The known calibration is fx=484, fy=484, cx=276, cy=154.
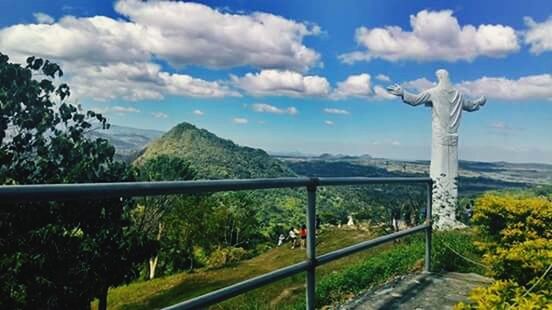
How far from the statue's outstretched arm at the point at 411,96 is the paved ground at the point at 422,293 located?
8.45 metres

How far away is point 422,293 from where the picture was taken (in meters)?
3.31

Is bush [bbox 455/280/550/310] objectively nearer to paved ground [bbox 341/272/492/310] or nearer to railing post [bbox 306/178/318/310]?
railing post [bbox 306/178/318/310]

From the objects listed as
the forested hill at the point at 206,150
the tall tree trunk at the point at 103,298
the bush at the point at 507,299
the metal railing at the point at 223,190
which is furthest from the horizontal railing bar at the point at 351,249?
the forested hill at the point at 206,150

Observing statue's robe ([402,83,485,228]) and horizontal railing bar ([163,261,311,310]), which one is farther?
statue's robe ([402,83,485,228])

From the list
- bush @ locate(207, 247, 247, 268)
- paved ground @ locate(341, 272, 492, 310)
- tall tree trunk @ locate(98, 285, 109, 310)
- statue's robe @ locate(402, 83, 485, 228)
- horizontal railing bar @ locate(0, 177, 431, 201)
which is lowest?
tall tree trunk @ locate(98, 285, 109, 310)

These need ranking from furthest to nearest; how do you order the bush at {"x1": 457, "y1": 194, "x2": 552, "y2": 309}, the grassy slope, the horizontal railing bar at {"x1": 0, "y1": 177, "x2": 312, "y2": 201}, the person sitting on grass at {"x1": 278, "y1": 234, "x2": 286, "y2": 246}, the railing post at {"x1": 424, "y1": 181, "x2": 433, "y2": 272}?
the railing post at {"x1": 424, "y1": 181, "x2": 433, "y2": 272}
the person sitting on grass at {"x1": 278, "y1": 234, "x2": 286, "y2": 246}
the grassy slope
the bush at {"x1": 457, "y1": 194, "x2": 552, "y2": 309}
the horizontal railing bar at {"x1": 0, "y1": 177, "x2": 312, "y2": 201}

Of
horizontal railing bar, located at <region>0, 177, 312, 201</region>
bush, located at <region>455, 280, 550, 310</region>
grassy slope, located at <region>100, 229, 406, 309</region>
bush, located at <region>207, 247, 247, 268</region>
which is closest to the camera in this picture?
horizontal railing bar, located at <region>0, 177, 312, 201</region>

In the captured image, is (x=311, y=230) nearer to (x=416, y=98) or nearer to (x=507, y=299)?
(x=507, y=299)

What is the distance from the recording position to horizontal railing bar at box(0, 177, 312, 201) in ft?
3.74

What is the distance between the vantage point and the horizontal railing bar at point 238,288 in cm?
159

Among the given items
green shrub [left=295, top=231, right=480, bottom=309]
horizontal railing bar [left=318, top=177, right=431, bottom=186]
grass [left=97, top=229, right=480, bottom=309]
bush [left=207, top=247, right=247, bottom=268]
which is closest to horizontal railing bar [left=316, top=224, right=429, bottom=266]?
grass [left=97, top=229, right=480, bottom=309]

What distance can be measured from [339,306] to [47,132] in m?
15.9

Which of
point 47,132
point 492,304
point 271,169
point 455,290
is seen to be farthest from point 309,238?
point 271,169

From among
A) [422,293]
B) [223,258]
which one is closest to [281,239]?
[223,258]
